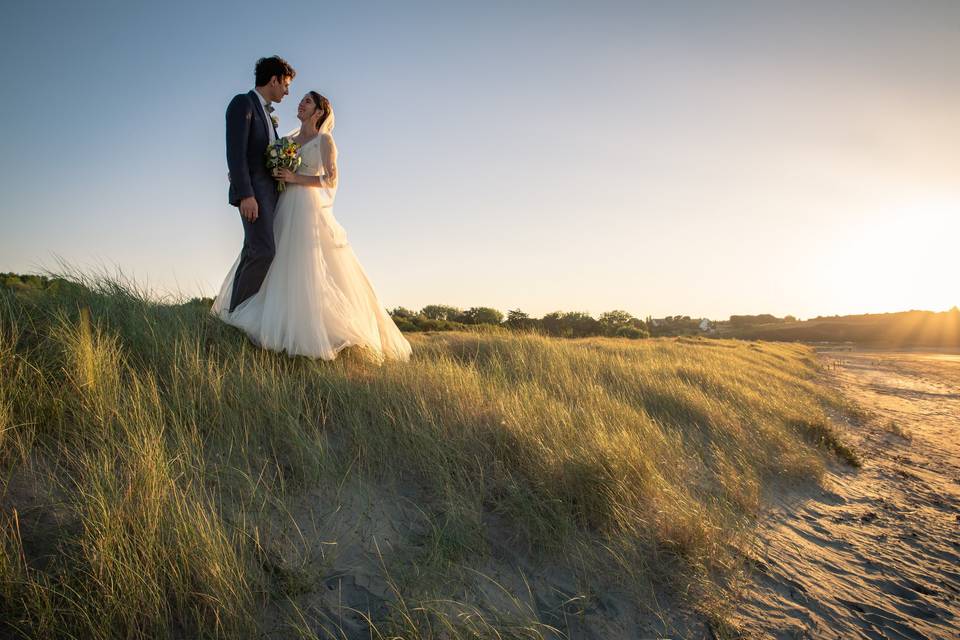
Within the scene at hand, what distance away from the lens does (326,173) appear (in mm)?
4691

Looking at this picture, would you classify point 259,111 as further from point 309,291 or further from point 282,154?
point 309,291

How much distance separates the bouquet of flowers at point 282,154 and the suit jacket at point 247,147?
97 millimetres

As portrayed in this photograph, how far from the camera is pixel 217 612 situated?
69.1 inches

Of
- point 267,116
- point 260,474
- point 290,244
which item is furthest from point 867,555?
point 267,116

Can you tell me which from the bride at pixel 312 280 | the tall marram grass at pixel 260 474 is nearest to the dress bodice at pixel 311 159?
the bride at pixel 312 280

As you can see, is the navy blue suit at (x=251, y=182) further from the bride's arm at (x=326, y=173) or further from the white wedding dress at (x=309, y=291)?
the bride's arm at (x=326, y=173)

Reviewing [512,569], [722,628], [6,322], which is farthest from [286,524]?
[6,322]

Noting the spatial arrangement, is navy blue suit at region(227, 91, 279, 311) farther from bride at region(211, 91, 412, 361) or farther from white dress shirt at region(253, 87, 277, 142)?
bride at region(211, 91, 412, 361)

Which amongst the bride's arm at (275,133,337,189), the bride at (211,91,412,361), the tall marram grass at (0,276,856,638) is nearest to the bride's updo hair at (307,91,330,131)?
the bride at (211,91,412,361)

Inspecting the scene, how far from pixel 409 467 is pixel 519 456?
79 cm

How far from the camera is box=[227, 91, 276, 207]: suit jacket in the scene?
4.16 meters

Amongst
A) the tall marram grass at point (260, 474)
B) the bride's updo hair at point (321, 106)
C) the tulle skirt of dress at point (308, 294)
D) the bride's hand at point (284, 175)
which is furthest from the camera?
the bride's updo hair at point (321, 106)

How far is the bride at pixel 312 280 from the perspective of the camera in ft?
13.5

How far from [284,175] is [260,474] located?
306 cm
